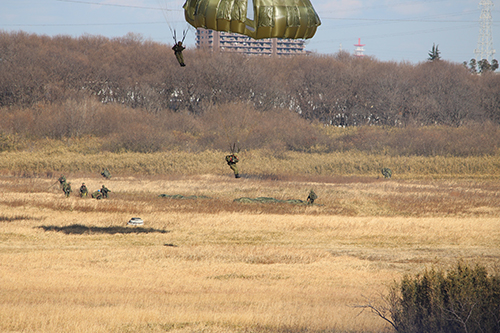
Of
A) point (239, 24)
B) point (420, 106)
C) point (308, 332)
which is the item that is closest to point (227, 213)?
point (239, 24)

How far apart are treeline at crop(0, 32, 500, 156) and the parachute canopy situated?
168ft

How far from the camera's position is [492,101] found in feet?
320

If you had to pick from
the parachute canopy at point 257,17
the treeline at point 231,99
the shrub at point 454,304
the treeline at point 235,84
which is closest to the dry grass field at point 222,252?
the shrub at point 454,304

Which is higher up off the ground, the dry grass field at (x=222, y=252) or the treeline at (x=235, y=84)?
the treeline at (x=235, y=84)

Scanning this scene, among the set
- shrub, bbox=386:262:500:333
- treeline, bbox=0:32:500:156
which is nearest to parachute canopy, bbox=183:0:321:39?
shrub, bbox=386:262:500:333

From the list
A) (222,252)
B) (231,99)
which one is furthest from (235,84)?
(222,252)

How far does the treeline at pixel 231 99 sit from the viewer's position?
75.4 metres

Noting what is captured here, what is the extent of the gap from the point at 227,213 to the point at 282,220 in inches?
153

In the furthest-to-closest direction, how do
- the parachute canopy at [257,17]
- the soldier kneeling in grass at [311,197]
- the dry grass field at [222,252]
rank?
the soldier kneeling in grass at [311,197] < the parachute canopy at [257,17] < the dry grass field at [222,252]

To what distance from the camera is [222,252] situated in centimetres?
2295

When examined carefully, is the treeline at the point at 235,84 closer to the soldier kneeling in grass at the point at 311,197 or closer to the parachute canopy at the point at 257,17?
the soldier kneeling in grass at the point at 311,197

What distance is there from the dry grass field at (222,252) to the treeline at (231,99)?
100.0 feet

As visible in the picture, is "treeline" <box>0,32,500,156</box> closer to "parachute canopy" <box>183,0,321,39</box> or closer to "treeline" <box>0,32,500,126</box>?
"treeline" <box>0,32,500,126</box>

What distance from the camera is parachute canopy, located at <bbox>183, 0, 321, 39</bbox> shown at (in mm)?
17453
